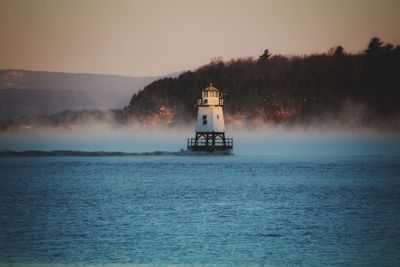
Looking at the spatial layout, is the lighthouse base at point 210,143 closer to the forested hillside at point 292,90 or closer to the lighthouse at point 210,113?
the lighthouse at point 210,113

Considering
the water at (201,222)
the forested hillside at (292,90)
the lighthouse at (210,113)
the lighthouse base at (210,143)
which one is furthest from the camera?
the forested hillside at (292,90)

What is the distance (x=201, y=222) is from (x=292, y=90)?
368 ft

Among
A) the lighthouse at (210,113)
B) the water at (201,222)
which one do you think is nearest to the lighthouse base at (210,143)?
the lighthouse at (210,113)

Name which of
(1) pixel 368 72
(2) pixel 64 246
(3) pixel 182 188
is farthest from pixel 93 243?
(1) pixel 368 72

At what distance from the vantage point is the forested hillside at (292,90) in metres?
146

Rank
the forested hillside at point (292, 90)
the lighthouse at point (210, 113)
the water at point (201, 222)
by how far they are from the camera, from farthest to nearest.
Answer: the forested hillside at point (292, 90)
the lighthouse at point (210, 113)
the water at point (201, 222)

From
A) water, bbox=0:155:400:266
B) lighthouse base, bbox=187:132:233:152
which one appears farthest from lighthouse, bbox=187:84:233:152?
water, bbox=0:155:400:266

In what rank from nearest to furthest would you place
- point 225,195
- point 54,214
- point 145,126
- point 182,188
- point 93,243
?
point 93,243, point 54,214, point 225,195, point 182,188, point 145,126

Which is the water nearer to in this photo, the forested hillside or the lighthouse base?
the lighthouse base

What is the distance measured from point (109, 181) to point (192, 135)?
6634cm

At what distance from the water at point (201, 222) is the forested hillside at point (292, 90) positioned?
70748mm

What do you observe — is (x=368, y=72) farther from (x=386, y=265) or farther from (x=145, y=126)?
(x=386, y=265)

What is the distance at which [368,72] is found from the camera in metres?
151

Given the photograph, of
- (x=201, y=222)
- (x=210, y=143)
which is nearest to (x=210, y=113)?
(x=210, y=143)
